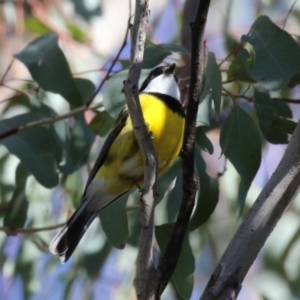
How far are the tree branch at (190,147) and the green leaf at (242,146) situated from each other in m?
0.41

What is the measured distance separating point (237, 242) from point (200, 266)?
4.78ft

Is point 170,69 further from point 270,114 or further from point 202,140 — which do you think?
point 270,114

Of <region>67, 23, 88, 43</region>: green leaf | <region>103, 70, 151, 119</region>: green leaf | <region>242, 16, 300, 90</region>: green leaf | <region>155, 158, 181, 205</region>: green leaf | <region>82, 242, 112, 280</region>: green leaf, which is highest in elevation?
<region>242, 16, 300, 90</region>: green leaf

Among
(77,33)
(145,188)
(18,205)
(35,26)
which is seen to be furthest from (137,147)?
(35,26)

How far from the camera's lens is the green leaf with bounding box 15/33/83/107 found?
2.22 m

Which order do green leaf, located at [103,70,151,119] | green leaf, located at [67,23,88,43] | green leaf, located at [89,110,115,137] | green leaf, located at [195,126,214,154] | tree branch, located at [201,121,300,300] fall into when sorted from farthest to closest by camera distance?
green leaf, located at [67,23,88,43]
green leaf, located at [89,110,115,137]
green leaf, located at [195,126,214,154]
green leaf, located at [103,70,151,119]
tree branch, located at [201,121,300,300]

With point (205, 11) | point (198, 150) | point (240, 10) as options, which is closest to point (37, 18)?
point (240, 10)

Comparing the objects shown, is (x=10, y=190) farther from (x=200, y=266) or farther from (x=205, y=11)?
(x=205, y=11)

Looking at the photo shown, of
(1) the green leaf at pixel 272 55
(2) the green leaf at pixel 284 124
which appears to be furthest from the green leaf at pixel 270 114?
(1) the green leaf at pixel 272 55

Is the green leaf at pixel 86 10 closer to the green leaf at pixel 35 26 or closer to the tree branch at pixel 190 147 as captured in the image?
the green leaf at pixel 35 26

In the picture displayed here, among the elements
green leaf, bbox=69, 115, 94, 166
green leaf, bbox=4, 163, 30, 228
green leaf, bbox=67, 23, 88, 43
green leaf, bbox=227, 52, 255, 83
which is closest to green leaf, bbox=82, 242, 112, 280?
green leaf, bbox=4, 163, 30, 228

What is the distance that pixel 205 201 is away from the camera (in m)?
2.05

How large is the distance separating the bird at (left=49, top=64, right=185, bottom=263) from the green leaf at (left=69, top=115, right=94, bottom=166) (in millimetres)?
245

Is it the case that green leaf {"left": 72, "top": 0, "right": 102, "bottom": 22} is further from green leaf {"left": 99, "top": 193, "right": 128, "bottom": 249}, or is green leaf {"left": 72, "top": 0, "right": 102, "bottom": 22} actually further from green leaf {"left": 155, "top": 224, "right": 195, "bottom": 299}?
green leaf {"left": 155, "top": 224, "right": 195, "bottom": 299}
